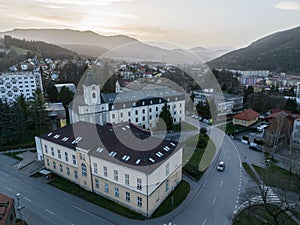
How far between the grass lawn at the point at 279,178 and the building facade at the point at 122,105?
764 inches

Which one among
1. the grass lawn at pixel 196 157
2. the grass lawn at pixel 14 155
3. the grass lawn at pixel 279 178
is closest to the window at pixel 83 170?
the grass lawn at pixel 196 157

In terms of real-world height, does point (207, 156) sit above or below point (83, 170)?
below

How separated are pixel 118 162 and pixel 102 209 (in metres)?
4.70

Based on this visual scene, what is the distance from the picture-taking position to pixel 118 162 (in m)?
18.7

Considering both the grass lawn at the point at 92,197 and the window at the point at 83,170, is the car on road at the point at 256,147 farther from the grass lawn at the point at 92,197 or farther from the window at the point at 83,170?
the window at the point at 83,170

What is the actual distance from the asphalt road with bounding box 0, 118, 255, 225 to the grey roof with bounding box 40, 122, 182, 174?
4722mm

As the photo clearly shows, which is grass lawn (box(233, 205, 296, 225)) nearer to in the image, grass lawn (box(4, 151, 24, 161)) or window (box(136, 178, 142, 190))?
window (box(136, 178, 142, 190))

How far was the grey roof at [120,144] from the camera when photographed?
18.7 m

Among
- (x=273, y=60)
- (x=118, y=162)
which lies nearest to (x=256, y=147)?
(x=118, y=162)

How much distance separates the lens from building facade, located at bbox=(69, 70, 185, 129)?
112 ft

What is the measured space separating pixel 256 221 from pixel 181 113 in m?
27.4

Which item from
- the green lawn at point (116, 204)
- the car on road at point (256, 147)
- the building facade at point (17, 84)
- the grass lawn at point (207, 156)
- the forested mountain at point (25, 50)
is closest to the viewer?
the green lawn at point (116, 204)

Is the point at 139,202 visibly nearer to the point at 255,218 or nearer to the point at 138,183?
the point at 138,183

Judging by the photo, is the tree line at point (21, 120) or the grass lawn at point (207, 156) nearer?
the grass lawn at point (207, 156)
